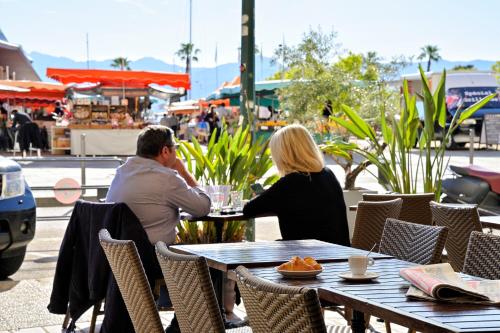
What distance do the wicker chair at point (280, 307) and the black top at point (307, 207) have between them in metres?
3.14

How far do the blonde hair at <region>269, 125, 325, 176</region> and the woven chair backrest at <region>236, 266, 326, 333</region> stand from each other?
10.6 ft

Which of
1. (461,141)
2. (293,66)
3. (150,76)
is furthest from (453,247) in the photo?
(461,141)

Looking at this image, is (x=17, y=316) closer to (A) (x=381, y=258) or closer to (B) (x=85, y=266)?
(B) (x=85, y=266)

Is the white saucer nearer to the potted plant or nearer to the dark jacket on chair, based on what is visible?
the dark jacket on chair

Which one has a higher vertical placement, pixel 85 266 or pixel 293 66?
pixel 293 66

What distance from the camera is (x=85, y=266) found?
616cm

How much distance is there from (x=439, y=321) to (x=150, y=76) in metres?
26.3

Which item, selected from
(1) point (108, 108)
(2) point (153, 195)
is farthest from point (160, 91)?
(2) point (153, 195)

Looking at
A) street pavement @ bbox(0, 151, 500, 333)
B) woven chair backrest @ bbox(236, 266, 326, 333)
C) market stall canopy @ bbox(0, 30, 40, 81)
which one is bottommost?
street pavement @ bbox(0, 151, 500, 333)

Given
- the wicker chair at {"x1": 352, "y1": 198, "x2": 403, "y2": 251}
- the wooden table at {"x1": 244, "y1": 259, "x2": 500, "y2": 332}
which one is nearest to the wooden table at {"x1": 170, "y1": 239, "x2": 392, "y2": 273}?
the wooden table at {"x1": 244, "y1": 259, "x2": 500, "y2": 332}

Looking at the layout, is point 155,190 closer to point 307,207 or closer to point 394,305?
point 307,207

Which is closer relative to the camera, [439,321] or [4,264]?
[439,321]

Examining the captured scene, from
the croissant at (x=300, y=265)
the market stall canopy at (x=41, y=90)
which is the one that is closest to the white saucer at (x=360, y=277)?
the croissant at (x=300, y=265)

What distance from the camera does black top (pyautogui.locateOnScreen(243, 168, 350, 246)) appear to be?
20.5ft
